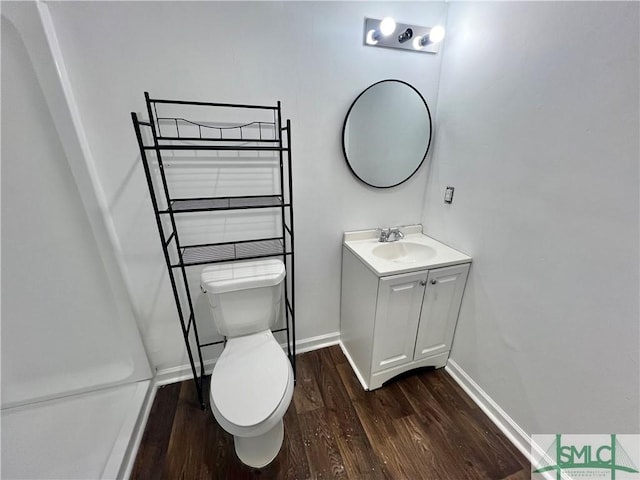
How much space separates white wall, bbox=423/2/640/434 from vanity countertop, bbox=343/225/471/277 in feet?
0.43

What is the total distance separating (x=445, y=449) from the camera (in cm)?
123

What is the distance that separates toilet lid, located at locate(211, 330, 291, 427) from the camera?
992 mm

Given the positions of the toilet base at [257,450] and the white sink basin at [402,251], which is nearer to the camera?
the toilet base at [257,450]

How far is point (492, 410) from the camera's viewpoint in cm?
137

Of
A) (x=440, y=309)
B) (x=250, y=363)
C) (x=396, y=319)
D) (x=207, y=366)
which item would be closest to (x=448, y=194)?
(x=440, y=309)

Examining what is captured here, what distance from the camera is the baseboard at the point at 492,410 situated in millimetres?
1223

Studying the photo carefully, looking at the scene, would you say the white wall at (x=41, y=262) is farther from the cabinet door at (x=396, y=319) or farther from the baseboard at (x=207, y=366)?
the cabinet door at (x=396, y=319)

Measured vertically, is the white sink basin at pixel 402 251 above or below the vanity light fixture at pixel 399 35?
below

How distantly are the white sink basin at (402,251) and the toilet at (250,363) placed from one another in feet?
2.16

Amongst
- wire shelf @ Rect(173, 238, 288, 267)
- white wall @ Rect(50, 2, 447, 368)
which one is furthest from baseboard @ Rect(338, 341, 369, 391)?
wire shelf @ Rect(173, 238, 288, 267)

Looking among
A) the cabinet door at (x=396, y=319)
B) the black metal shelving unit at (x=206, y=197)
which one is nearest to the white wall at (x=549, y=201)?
the cabinet door at (x=396, y=319)

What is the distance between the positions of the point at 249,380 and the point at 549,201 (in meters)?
1.45

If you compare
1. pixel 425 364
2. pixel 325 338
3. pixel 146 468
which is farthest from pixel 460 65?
pixel 146 468

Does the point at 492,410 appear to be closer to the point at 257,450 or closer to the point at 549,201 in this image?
the point at 549,201
